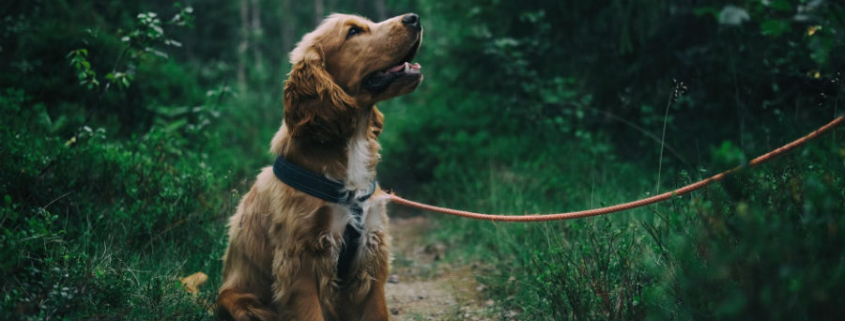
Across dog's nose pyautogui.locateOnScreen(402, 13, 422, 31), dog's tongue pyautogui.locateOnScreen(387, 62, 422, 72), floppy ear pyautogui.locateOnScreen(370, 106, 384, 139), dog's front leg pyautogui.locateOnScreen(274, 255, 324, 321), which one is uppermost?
dog's nose pyautogui.locateOnScreen(402, 13, 422, 31)

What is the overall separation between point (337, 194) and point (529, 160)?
3.50 meters

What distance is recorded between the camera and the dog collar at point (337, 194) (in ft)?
9.04

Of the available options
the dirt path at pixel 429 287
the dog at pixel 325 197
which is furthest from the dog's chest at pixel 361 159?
the dirt path at pixel 429 287

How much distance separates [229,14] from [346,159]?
1654cm

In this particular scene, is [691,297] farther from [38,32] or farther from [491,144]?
[38,32]

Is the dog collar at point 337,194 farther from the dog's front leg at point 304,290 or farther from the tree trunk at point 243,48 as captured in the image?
the tree trunk at point 243,48

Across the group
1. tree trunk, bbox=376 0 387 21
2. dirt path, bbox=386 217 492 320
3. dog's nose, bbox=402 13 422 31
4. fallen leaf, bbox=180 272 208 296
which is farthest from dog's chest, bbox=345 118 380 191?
tree trunk, bbox=376 0 387 21

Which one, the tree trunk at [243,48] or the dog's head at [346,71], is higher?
the dog's head at [346,71]

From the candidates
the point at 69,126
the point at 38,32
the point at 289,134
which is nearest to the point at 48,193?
the point at 69,126

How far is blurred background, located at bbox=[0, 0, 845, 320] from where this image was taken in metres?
2.11

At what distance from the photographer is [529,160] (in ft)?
19.4

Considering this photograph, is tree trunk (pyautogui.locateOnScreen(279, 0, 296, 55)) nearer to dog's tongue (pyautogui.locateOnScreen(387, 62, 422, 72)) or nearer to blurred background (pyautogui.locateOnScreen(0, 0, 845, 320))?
blurred background (pyautogui.locateOnScreen(0, 0, 845, 320))

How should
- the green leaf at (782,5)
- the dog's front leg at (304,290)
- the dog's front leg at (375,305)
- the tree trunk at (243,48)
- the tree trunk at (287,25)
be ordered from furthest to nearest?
the tree trunk at (287,25)
the tree trunk at (243,48)
the dog's front leg at (375,305)
the dog's front leg at (304,290)
the green leaf at (782,5)

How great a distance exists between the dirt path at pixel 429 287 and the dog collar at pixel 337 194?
0.77 metres
